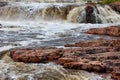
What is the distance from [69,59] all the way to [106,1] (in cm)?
2213

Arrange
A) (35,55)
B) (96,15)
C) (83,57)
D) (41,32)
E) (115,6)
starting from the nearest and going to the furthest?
(83,57), (35,55), (41,32), (96,15), (115,6)

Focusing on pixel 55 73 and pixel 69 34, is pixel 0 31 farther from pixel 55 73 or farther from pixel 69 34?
pixel 55 73

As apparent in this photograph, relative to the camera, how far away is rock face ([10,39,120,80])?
1005 centimetres

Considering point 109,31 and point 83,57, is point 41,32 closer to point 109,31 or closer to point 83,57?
point 109,31

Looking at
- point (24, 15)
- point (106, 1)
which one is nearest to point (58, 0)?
point (106, 1)

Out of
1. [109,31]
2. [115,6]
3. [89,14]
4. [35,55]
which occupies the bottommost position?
[89,14]

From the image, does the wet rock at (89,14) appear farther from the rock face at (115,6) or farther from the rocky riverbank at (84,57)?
the rocky riverbank at (84,57)

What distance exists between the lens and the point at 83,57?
10867 millimetres

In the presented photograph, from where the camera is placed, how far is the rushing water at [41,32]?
970 cm

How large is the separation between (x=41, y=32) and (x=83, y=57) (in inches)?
368

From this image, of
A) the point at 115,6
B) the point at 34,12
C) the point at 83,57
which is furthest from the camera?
the point at 115,6

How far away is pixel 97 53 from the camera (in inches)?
447

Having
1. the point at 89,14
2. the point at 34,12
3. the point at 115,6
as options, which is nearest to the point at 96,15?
the point at 89,14

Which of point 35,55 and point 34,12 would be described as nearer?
point 35,55
